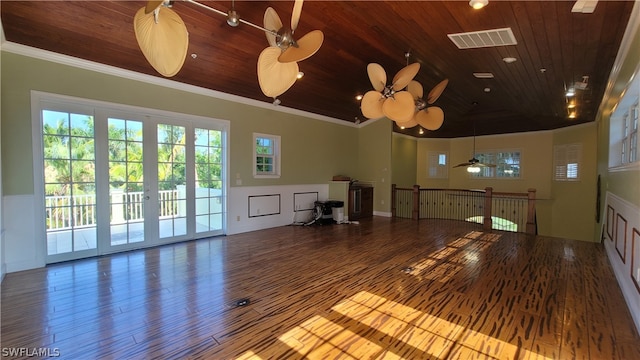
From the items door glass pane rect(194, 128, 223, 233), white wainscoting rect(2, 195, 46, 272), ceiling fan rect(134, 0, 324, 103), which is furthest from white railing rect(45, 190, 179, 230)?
ceiling fan rect(134, 0, 324, 103)

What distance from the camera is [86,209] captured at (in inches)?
167

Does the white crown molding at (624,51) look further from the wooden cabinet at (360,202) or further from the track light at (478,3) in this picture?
the wooden cabinet at (360,202)

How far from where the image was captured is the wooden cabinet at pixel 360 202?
309 inches

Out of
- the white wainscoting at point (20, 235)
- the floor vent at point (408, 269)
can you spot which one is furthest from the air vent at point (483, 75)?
the white wainscoting at point (20, 235)

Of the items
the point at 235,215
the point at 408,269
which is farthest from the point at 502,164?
the point at 235,215

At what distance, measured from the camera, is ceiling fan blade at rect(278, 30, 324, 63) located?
227 centimetres

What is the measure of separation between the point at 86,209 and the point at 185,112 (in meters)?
2.15

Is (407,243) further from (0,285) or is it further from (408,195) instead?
(0,285)

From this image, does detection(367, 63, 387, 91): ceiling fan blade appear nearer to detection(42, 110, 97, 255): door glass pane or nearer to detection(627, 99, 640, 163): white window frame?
detection(627, 99, 640, 163): white window frame

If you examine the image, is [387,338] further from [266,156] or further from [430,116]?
[266,156]

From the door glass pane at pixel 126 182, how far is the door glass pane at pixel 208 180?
0.96 m

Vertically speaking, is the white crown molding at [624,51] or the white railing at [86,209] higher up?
the white crown molding at [624,51]

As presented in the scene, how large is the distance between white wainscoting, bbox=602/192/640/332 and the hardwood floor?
0.43 feet

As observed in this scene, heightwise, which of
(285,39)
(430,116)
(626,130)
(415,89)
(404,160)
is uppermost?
(415,89)
